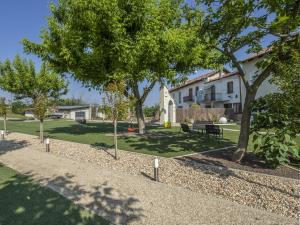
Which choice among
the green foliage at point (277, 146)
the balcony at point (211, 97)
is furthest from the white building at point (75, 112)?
the green foliage at point (277, 146)

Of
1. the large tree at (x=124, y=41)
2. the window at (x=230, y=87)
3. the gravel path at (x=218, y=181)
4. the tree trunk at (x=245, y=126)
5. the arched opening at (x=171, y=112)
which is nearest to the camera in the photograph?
the gravel path at (x=218, y=181)

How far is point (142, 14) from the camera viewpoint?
47.6 feet

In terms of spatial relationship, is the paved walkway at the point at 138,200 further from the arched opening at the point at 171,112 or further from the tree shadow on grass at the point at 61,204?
the arched opening at the point at 171,112

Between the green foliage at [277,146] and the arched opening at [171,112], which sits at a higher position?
the arched opening at [171,112]

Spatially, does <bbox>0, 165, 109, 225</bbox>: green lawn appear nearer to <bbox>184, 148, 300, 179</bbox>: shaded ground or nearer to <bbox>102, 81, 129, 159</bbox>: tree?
<bbox>102, 81, 129, 159</bbox>: tree

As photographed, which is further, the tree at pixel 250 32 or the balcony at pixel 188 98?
the balcony at pixel 188 98

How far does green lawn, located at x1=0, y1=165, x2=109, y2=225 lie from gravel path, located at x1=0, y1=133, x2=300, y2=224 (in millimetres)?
2241

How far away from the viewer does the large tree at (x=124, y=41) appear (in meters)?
13.6

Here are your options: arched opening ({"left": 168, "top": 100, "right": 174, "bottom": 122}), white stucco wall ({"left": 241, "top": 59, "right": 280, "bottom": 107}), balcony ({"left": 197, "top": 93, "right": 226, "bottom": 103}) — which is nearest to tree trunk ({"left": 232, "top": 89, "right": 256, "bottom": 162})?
white stucco wall ({"left": 241, "top": 59, "right": 280, "bottom": 107})

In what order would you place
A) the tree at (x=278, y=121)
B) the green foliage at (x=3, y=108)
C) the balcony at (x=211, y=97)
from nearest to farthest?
the tree at (x=278, y=121) → the green foliage at (x=3, y=108) → the balcony at (x=211, y=97)

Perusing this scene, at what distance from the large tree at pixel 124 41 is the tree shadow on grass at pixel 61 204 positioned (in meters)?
8.60

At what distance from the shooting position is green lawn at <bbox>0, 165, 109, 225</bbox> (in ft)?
14.3

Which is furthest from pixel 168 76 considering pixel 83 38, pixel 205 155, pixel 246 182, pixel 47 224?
pixel 47 224

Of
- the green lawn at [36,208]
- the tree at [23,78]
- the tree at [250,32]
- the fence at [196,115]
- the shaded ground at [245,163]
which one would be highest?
the tree at [23,78]
